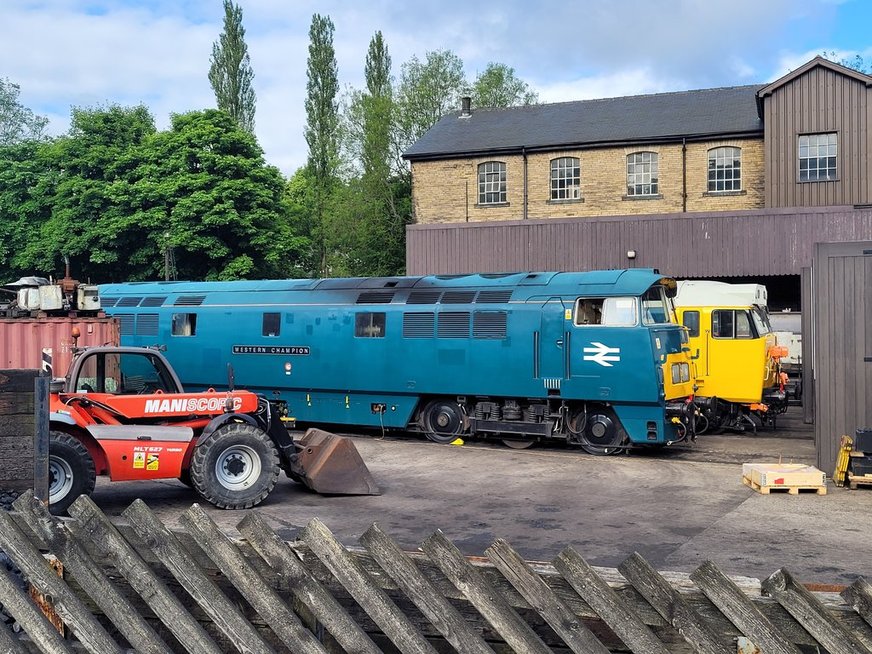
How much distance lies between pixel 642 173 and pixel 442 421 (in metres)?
19.1

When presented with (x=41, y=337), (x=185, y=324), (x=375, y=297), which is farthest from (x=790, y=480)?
(x=185, y=324)

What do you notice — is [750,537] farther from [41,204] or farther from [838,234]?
[41,204]

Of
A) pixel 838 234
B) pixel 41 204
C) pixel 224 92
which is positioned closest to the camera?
pixel 838 234

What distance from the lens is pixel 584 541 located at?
10.2m

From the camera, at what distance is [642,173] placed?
34.6 metres

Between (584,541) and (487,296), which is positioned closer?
(584,541)

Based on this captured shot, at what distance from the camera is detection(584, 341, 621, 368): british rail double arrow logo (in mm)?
16469

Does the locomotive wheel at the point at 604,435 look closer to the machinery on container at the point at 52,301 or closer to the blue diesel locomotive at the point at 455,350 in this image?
the blue diesel locomotive at the point at 455,350

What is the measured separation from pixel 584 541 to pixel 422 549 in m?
7.42

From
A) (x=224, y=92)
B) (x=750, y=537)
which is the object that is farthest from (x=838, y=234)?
(x=224, y=92)

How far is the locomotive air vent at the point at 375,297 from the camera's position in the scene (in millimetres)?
19172

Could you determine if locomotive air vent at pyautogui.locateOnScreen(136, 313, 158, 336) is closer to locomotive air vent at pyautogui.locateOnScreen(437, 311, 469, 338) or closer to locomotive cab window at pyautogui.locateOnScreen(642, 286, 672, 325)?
locomotive air vent at pyautogui.locateOnScreen(437, 311, 469, 338)

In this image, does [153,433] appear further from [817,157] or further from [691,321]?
[817,157]

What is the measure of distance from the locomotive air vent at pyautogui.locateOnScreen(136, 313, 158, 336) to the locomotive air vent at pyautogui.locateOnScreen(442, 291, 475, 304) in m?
7.15
